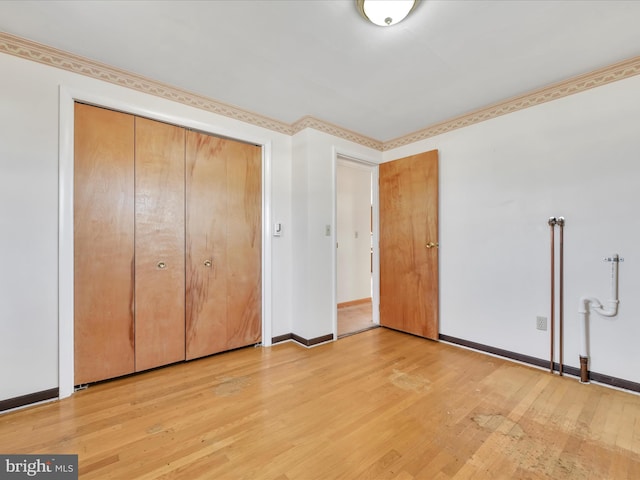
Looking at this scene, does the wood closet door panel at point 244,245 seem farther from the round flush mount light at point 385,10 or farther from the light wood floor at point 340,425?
the round flush mount light at point 385,10

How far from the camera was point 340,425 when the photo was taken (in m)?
1.75

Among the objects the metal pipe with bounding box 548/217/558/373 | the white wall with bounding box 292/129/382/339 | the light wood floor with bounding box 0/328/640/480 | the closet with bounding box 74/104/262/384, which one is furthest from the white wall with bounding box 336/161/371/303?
the metal pipe with bounding box 548/217/558/373

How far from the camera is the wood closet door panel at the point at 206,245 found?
2.65m

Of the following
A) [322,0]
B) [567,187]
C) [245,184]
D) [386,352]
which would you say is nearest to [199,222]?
[245,184]

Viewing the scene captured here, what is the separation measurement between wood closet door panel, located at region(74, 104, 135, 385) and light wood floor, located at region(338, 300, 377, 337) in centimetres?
230

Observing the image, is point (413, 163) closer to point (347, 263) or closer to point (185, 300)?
point (347, 263)

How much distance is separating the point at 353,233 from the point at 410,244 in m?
1.93

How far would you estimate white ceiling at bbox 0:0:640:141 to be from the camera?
163cm

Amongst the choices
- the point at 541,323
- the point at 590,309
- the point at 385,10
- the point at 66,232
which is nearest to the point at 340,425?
the point at 541,323

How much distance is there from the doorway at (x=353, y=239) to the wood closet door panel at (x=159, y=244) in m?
2.80

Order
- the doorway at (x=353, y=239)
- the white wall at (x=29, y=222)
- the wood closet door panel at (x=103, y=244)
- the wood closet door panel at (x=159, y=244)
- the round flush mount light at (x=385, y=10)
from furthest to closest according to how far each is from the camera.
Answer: the doorway at (x=353, y=239) < the wood closet door panel at (x=159, y=244) < the wood closet door panel at (x=103, y=244) < the white wall at (x=29, y=222) < the round flush mount light at (x=385, y=10)

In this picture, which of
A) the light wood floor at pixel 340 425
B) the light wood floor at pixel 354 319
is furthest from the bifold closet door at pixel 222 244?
the light wood floor at pixel 354 319

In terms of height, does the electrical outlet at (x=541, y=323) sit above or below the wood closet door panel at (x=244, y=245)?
below

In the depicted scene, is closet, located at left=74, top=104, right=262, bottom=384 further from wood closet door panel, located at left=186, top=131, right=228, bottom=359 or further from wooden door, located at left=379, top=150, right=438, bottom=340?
wooden door, located at left=379, top=150, right=438, bottom=340
